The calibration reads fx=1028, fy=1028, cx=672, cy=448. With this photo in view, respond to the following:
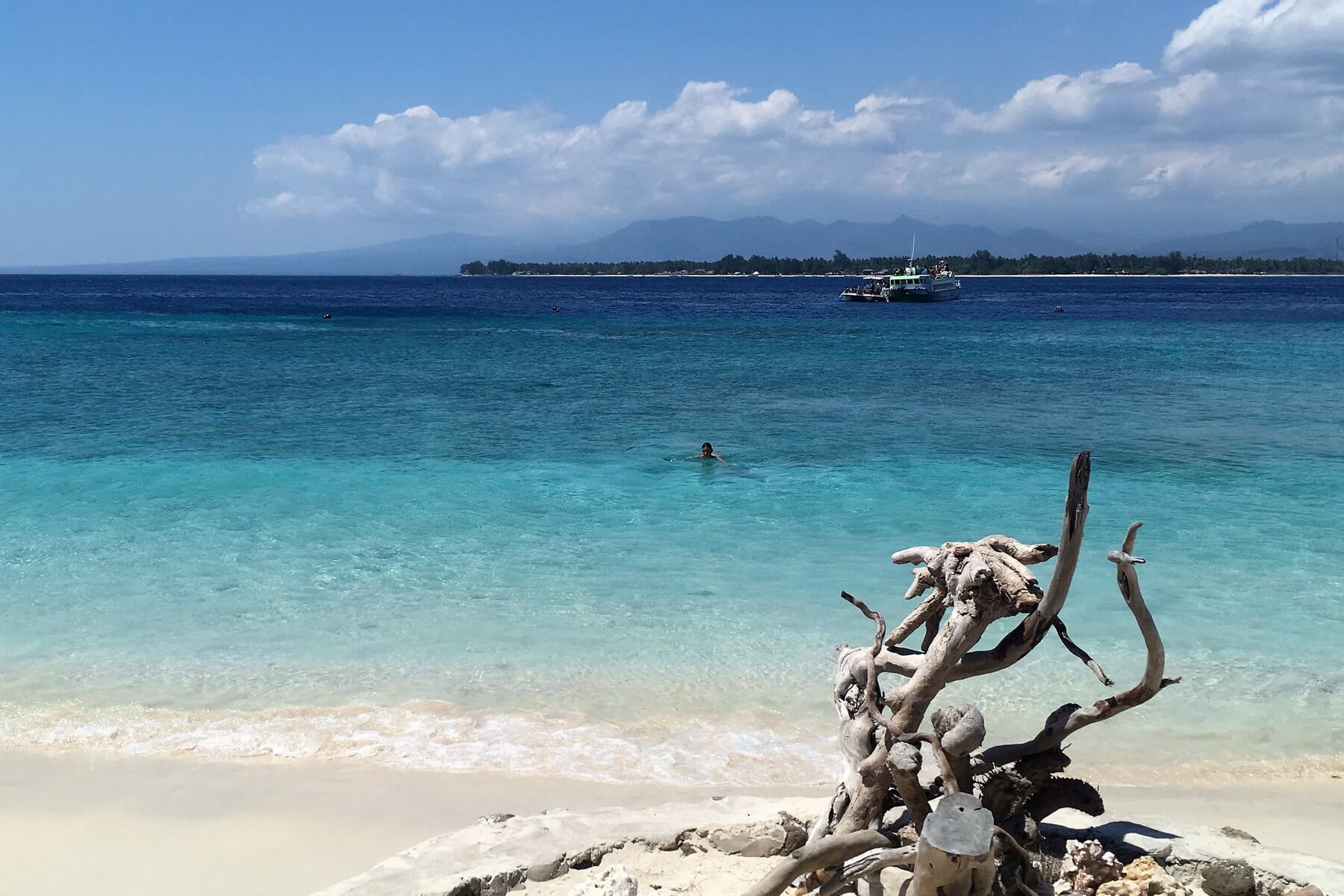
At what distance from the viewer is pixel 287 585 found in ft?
39.1


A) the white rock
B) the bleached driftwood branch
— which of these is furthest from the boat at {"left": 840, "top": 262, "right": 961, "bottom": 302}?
the white rock

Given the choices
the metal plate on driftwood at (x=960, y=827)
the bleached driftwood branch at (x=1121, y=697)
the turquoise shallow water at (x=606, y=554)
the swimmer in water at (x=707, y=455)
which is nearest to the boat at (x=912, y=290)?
the turquoise shallow water at (x=606, y=554)

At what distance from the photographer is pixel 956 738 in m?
4.49

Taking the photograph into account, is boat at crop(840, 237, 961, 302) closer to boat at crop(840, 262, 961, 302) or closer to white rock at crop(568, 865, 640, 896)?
boat at crop(840, 262, 961, 302)

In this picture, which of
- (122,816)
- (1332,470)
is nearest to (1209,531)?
(1332,470)

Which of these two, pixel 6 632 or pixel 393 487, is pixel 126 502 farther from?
pixel 6 632

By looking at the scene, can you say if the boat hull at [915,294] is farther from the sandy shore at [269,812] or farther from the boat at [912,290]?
the sandy shore at [269,812]

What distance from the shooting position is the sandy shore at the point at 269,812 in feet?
20.7

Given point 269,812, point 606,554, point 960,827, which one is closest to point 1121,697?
point 960,827

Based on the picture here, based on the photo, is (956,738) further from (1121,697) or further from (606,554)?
(606,554)

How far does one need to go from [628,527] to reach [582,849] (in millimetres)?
8769

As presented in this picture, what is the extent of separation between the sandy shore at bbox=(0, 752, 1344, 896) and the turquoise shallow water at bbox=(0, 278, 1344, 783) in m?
0.34

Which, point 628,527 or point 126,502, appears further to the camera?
point 126,502

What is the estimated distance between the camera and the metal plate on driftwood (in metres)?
4.04
